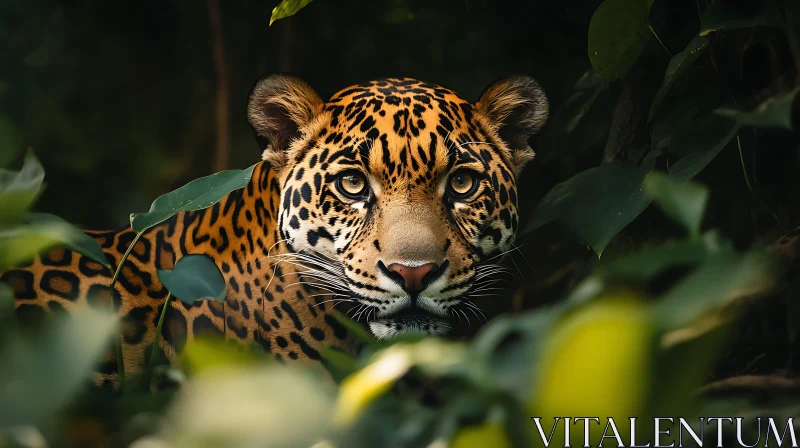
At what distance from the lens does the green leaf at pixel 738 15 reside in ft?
7.11

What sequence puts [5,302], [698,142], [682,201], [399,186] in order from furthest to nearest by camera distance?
1. [399,186]
2. [698,142]
3. [5,302]
4. [682,201]

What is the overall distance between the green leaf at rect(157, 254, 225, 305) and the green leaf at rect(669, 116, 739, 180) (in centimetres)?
121

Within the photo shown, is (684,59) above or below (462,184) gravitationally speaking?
above

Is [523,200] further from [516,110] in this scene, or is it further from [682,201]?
[682,201]

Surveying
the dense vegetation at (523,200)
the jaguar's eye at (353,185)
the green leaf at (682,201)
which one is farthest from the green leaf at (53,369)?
the jaguar's eye at (353,185)

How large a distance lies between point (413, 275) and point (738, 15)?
1.10m

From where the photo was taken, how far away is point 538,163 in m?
3.64

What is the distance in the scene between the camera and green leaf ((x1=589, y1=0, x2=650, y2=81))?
239 cm

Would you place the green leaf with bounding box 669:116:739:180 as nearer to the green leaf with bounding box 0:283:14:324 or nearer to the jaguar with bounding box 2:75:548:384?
the jaguar with bounding box 2:75:548:384

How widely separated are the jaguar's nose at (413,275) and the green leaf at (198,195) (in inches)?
29.0

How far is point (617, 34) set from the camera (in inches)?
95.3

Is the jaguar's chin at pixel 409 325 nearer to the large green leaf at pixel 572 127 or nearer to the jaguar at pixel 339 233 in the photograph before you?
the jaguar at pixel 339 233

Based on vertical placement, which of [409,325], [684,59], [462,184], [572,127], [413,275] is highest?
[684,59]

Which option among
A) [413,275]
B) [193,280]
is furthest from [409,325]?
[193,280]
